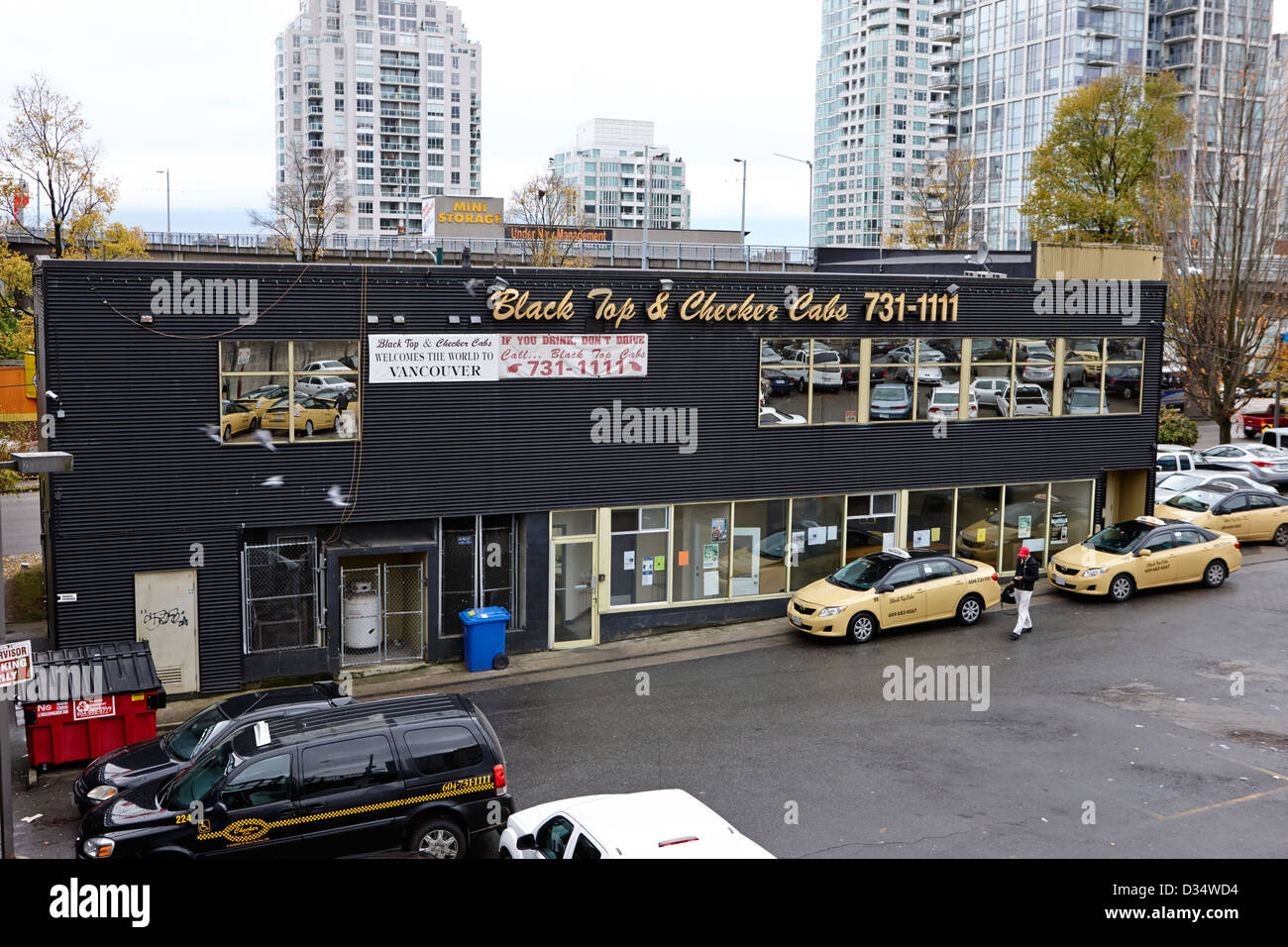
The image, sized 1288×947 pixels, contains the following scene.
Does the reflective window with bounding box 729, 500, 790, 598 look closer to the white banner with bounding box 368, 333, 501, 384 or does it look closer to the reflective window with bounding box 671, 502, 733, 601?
the reflective window with bounding box 671, 502, 733, 601

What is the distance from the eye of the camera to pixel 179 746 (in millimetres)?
13133

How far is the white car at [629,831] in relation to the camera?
898 centimetres

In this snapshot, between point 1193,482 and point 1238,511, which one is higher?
point 1193,482

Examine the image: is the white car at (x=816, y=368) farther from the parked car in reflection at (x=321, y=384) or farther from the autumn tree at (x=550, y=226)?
the autumn tree at (x=550, y=226)

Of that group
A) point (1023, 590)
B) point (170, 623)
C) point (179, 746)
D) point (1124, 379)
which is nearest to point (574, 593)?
point (170, 623)

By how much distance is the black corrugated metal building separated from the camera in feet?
57.8

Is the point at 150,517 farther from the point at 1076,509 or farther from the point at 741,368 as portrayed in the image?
the point at 1076,509

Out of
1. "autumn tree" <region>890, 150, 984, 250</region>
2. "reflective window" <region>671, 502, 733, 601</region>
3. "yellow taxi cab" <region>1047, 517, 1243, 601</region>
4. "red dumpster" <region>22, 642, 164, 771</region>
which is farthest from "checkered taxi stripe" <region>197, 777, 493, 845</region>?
"autumn tree" <region>890, 150, 984, 250</region>

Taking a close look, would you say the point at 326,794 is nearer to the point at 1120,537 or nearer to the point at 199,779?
the point at 199,779

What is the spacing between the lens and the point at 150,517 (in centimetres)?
1777

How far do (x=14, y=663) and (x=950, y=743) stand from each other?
37.1 feet

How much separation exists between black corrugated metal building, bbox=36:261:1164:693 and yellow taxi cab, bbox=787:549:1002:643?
1590mm

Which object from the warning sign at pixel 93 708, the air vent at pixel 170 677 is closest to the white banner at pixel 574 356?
the air vent at pixel 170 677

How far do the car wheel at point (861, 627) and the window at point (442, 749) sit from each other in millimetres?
10081
